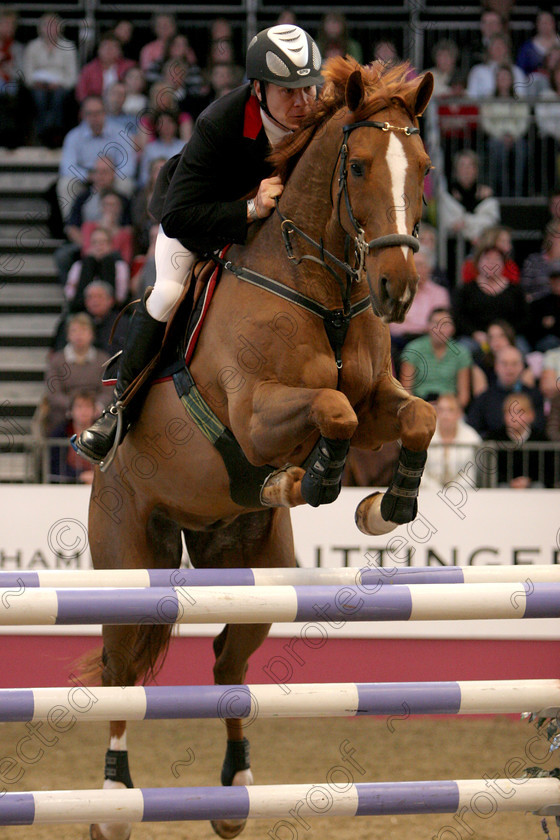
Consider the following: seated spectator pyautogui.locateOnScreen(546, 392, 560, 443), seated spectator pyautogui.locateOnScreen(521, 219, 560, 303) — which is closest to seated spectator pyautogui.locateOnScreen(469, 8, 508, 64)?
seated spectator pyautogui.locateOnScreen(521, 219, 560, 303)

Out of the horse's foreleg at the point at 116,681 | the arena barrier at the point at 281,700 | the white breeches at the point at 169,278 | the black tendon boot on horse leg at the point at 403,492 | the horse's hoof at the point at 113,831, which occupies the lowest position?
the horse's hoof at the point at 113,831

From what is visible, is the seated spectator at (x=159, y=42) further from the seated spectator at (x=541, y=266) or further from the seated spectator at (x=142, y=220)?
the seated spectator at (x=541, y=266)

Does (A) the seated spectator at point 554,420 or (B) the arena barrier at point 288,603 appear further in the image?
(A) the seated spectator at point 554,420

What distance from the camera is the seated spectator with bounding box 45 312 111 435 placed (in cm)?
729

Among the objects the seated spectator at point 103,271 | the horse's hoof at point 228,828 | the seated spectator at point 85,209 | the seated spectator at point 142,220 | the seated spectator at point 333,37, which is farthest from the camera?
the seated spectator at point 333,37

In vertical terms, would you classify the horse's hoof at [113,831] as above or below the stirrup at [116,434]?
below

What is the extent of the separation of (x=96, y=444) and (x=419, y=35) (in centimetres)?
873

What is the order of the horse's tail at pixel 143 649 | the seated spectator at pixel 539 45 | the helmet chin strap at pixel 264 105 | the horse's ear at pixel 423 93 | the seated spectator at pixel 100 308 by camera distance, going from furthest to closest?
A: the seated spectator at pixel 539 45, the seated spectator at pixel 100 308, the horse's tail at pixel 143 649, the helmet chin strap at pixel 264 105, the horse's ear at pixel 423 93

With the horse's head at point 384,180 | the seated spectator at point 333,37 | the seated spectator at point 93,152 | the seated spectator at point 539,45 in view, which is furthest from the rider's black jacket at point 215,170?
the seated spectator at point 539,45

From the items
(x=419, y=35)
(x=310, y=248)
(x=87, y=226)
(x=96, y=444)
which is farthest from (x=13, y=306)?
(x=310, y=248)

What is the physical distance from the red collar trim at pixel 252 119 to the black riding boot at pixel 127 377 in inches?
29.4

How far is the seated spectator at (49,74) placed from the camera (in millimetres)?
10898

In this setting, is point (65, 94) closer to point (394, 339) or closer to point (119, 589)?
point (394, 339)

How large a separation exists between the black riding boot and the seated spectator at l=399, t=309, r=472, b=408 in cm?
338
